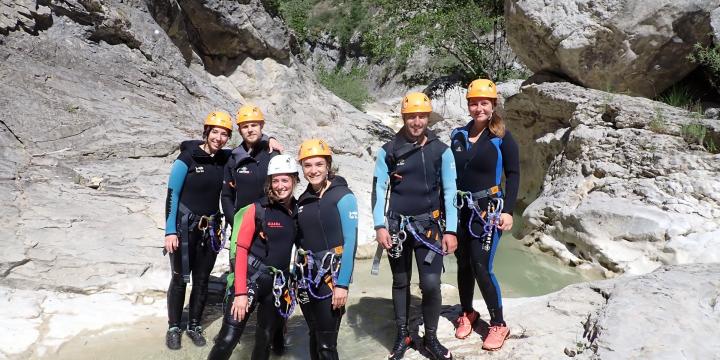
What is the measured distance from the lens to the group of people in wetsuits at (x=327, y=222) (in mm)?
3262

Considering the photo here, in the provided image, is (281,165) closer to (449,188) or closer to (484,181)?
(449,188)

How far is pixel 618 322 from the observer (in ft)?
11.6

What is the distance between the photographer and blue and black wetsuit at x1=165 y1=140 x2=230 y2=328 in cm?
404

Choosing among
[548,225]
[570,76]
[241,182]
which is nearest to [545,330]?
[241,182]

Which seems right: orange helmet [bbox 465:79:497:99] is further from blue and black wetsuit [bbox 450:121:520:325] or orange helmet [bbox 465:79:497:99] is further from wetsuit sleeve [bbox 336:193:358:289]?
wetsuit sleeve [bbox 336:193:358:289]

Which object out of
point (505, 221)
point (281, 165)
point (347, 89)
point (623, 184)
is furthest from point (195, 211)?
point (347, 89)

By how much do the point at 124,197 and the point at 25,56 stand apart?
3649mm

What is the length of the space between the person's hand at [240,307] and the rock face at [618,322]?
59.0 inches

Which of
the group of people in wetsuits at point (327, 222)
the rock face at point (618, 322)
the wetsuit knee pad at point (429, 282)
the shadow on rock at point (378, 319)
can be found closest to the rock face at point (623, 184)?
the rock face at point (618, 322)

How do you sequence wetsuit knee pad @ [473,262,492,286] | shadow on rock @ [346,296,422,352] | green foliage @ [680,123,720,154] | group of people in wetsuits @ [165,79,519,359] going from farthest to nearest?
1. green foliage @ [680,123,720,154]
2. shadow on rock @ [346,296,422,352]
3. wetsuit knee pad @ [473,262,492,286]
4. group of people in wetsuits @ [165,79,519,359]

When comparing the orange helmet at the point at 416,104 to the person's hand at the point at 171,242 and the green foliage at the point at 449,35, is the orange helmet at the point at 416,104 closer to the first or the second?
the person's hand at the point at 171,242

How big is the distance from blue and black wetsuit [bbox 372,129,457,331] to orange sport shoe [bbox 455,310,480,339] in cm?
53

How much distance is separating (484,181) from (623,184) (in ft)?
15.5

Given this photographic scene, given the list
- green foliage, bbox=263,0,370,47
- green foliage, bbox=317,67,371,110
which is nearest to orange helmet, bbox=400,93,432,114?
green foliage, bbox=317,67,371,110
